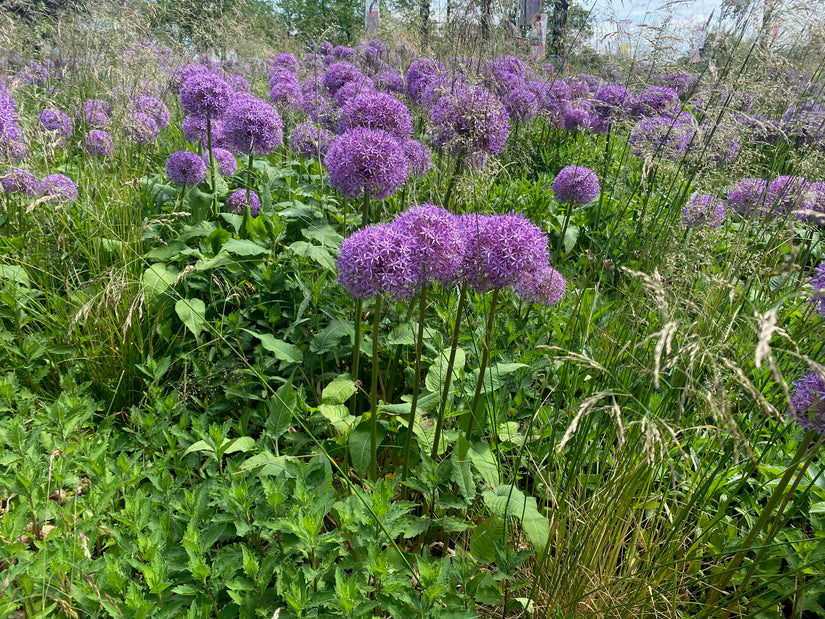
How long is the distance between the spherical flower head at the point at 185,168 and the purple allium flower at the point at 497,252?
2247mm

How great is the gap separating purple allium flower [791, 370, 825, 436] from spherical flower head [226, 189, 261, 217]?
300 centimetres

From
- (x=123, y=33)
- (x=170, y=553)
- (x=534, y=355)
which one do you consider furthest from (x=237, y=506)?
(x=123, y=33)

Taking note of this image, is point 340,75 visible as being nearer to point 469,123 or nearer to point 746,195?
point 469,123

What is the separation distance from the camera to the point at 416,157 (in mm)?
2631

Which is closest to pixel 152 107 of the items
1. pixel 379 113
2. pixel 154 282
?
pixel 154 282

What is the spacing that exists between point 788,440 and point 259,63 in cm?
690

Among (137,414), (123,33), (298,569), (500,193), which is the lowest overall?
(137,414)

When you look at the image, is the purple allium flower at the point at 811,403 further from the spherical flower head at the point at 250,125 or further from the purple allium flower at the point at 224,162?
the purple allium flower at the point at 224,162

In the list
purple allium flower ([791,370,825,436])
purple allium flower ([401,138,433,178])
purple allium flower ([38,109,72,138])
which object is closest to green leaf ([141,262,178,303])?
purple allium flower ([401,138,433,178])

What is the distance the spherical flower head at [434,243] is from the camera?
1.64 m

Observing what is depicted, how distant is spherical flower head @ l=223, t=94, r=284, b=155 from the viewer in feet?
10.5

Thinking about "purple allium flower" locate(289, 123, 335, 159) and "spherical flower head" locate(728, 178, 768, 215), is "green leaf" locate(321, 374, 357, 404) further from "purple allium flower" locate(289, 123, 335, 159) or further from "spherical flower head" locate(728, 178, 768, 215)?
"spherical flower head" locate(728, 178, 768, 215)

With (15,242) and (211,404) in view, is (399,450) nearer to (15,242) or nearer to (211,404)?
(211,404)

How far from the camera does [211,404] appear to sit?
251cm
